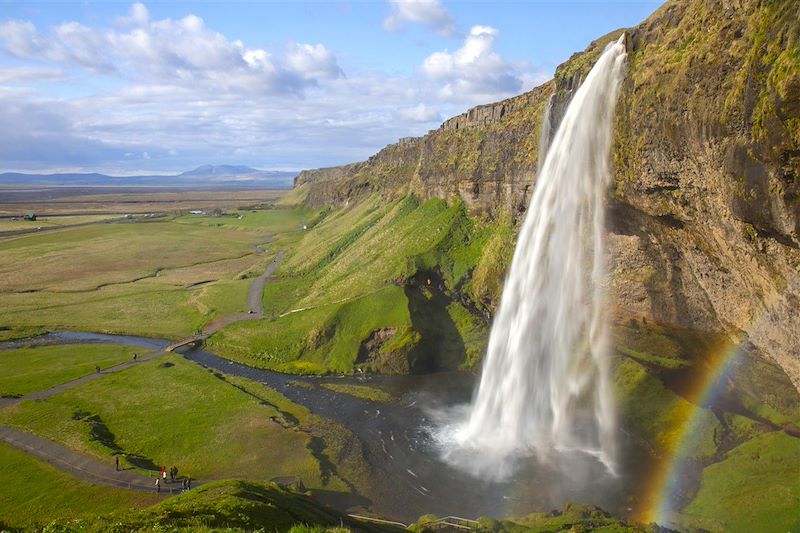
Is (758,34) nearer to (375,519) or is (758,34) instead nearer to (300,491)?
(375,519)

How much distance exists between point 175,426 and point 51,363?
25187 millimetres

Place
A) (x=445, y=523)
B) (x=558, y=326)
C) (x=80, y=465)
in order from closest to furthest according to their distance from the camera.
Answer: (x=445, y=523)
(x=80, y=465)
(x=558, y=326)

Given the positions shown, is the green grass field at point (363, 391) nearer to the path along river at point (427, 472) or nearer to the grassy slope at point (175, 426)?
the path along river at point (427, 472)

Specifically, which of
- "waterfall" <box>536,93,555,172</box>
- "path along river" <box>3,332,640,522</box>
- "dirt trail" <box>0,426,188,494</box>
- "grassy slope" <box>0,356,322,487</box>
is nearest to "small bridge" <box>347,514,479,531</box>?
"path along river" <box>3,332,640,522</box>

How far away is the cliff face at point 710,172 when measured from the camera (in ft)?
68.9

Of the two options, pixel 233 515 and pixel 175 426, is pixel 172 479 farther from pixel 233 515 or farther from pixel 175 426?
pixel 233 515

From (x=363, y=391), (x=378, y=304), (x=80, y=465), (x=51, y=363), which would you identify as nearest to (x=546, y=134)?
(x=378, y=304)

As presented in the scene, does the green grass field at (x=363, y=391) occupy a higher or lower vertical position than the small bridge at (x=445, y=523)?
lower

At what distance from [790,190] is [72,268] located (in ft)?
418

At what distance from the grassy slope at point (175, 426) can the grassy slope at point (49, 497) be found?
132 inches

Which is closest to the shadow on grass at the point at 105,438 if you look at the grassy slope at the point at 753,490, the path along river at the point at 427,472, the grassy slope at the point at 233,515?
the path along river at the point at 427,472

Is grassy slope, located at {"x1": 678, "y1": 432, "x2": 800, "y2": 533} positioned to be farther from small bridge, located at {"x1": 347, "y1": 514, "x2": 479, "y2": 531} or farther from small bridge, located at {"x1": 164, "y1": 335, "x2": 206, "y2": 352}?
small bridge, located at {"x1": 164, "y1": 335, "x2": 206, "y2": 352}

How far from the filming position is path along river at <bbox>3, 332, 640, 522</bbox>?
31109mm

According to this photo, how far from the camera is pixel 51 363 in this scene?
57500 mm
